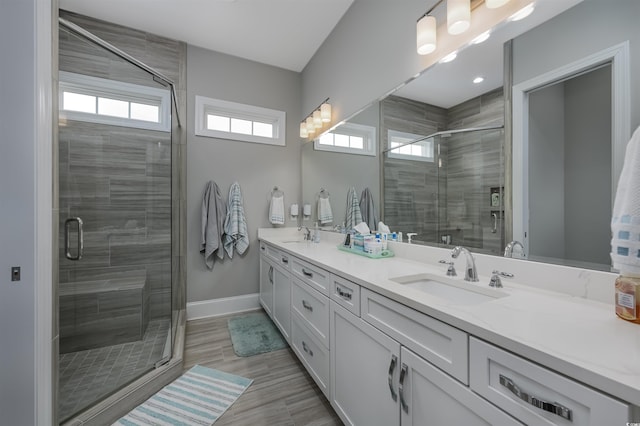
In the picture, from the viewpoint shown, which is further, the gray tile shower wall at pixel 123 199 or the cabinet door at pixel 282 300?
the cabinet door at pixel 282 300

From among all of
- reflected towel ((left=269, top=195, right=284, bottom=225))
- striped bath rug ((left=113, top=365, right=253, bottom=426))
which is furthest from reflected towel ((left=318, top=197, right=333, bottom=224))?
striped bath rug ((left=113, top=365, right=253, bottom=426))

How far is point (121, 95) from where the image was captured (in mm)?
2219

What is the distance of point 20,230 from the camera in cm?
96

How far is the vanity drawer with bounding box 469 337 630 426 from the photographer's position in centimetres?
47

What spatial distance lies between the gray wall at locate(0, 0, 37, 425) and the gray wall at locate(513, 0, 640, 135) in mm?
1959

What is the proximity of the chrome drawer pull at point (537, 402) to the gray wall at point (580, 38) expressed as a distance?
860 mm

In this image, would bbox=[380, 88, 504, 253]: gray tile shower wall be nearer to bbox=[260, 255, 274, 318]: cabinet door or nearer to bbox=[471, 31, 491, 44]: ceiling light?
bbox=[471, 31, 491, 44]: ceiling light

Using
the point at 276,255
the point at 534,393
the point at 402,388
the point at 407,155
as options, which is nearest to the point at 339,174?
the point at 407,155

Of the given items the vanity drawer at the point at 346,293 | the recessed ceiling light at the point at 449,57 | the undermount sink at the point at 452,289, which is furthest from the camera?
the recessed ceiling light at the point at 449,57

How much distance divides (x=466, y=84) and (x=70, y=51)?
2171 mm

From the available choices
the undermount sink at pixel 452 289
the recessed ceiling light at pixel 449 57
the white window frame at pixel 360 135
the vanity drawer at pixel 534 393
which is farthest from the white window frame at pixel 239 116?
the vanity drawer at pixel 534 393

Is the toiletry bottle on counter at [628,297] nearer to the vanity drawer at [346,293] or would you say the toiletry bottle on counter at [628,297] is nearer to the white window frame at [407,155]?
the vanity drawer at [346,293]

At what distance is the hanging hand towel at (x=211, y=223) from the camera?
108 inches

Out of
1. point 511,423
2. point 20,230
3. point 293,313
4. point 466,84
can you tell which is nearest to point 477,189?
point 466,84
